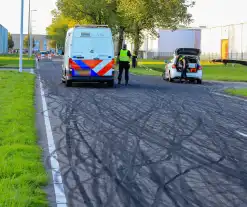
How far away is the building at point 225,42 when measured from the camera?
276ft

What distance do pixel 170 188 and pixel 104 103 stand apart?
10032 mm

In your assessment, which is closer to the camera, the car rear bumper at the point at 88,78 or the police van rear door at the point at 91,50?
the police van rear door at the point at 91,50

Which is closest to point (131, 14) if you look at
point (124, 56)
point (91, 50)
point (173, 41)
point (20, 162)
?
point (124, 56)

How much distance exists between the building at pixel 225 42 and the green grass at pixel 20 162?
72.6 meters

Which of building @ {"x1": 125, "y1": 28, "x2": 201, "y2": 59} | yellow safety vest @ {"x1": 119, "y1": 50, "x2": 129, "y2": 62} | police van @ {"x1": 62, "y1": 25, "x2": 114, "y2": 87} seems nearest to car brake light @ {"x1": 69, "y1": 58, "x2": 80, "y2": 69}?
police van @ {"x1": 62, "y1": 25, "x2": 114, "y2": 87}

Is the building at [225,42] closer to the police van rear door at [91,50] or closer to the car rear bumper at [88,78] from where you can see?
the car rear bumper at [88,78]

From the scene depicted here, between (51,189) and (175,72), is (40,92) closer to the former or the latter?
(175,72)

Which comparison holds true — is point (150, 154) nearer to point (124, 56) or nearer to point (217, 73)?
point (124, 56)

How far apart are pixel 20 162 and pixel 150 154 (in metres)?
2.16

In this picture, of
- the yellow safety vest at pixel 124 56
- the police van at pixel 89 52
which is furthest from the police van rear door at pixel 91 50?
the yellow safety vest at pixel 124 56

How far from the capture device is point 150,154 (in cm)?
899

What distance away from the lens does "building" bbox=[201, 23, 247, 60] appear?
84188 millimetres

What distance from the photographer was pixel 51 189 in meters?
6.71

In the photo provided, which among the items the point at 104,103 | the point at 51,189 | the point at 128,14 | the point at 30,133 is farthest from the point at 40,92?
the point at 128,14
